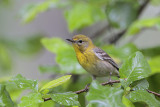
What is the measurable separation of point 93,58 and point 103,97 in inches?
36.2

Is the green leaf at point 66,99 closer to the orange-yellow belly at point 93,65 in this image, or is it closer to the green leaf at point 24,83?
the green leaf at point 24,83

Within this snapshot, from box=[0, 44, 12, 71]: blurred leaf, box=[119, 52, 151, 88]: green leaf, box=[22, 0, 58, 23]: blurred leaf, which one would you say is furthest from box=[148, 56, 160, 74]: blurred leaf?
box=[0, 44, 12, 71]: blurred leaf

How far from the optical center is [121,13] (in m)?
1.74

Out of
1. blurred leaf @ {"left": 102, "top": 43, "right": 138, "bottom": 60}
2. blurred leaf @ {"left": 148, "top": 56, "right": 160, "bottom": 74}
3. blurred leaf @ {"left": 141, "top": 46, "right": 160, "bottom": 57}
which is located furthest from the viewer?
blurred leaf @ {"left": 141, "top": 46, "right": 160, "bottom": 57}

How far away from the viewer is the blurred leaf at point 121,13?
171 centimetres

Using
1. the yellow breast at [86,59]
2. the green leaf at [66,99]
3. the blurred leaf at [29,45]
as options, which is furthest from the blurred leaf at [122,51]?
the blurred leaf at [29,45]

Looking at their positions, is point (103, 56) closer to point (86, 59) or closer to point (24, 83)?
point (86, 59)

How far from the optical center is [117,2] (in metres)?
1.79

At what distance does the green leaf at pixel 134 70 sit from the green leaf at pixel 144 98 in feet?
0.13

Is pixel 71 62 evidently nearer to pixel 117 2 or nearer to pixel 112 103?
pixel 117 2

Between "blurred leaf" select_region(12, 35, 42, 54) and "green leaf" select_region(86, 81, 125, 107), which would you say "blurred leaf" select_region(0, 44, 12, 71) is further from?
"green leaf" select_region(86, 81, 125, 107)

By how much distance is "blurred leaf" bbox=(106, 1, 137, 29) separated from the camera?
5.60 ft

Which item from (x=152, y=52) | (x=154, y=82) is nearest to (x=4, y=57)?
(x=152, y=52)

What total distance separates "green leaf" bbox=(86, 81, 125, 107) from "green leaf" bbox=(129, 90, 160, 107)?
0.26ft
